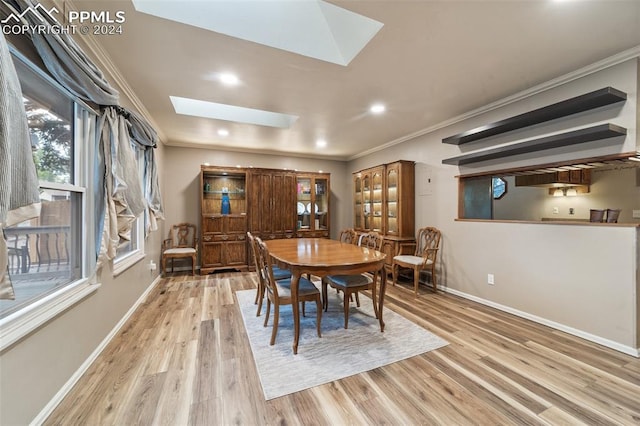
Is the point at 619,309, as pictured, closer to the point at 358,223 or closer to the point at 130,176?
the point at 358,223

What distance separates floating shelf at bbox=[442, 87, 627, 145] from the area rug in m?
2.36

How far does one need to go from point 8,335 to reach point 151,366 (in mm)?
975

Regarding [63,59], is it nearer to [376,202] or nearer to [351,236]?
[351,236]

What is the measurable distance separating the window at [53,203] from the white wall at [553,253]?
411cm

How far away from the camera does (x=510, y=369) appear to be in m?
1.91

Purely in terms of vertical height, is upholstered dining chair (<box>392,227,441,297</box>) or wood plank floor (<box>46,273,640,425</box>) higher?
upholstered dining chair (<box>392,227,441,297</box>)

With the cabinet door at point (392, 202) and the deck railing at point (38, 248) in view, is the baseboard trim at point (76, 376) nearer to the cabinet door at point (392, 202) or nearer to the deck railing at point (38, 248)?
the deck railing at point (38, 248)

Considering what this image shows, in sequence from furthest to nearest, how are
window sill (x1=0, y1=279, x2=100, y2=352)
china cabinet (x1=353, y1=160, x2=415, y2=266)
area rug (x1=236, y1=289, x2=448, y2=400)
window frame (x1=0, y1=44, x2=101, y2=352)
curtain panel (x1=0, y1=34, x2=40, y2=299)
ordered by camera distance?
china cabinet (x1=353, y1=160, x2=415, y2=266), area rug (x1=236, y1=289, x2=448, y2=400), window frame (x1=0, y1=44, x2=101, y2=352), window sill (x1=0, y1=279, x2=100, y2=352), curtain panel (x1=0, y1=34, x2=40, y2=299)

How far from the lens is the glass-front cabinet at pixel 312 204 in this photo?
5.61 m

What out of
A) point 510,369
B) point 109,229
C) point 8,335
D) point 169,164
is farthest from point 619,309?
point 169,164

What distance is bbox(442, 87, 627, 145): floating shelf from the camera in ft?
6.79

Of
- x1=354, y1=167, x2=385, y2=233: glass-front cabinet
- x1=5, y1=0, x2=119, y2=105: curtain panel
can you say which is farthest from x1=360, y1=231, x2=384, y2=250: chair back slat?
x1=5, y1=0, x2=119, y2=105: curtain panel

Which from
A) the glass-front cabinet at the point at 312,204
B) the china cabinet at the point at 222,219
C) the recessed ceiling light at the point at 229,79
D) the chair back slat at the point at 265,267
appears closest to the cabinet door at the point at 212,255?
the china cabinet at the point at 222,219

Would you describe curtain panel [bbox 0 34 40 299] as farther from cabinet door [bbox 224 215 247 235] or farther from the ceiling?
cabinet door [bbox 224 215 247 235]
